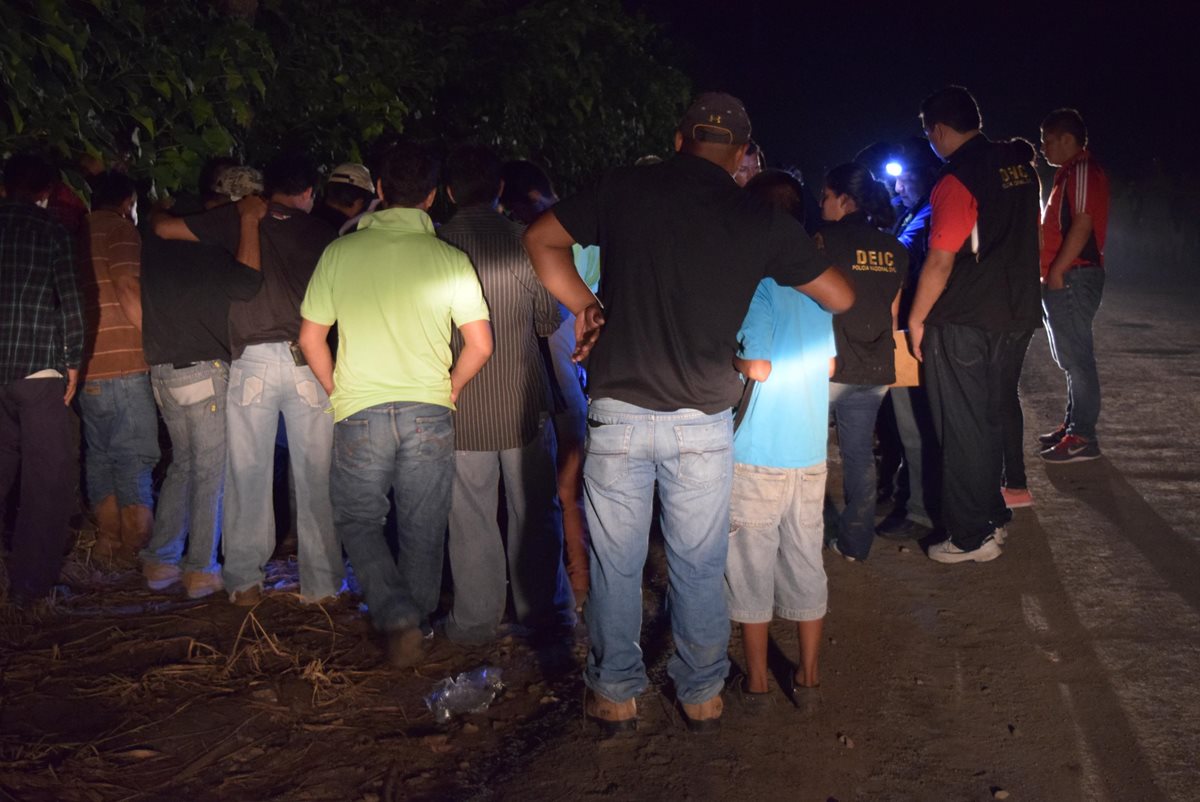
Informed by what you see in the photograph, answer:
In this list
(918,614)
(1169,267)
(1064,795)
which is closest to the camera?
(1064,795)

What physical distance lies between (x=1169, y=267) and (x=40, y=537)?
25577mm

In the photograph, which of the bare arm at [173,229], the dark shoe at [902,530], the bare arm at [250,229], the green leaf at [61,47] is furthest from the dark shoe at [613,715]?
the green leaf at [61,47]

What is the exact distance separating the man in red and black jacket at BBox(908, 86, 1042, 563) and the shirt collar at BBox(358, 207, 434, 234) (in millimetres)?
2618

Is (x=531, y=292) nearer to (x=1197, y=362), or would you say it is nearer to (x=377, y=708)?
→ (x=377, y=708)

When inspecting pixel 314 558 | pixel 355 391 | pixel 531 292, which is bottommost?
pixel 314 558

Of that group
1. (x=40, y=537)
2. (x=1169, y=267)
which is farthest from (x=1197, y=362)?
(x=1169, y=267)

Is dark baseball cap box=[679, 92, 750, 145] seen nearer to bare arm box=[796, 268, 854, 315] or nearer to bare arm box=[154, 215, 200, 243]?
bare arm box=[796, 268, 854, 315]

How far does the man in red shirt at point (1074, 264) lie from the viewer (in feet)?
22.1

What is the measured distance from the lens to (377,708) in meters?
4.04

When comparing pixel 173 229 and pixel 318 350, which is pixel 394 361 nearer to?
pixel 318 350

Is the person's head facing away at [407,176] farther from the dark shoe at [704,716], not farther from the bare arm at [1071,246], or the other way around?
the bare arm at [1071,246]

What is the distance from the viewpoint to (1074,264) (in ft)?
23.2

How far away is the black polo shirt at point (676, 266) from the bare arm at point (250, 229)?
1816 millimetres

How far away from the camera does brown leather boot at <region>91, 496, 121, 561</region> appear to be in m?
5.62
